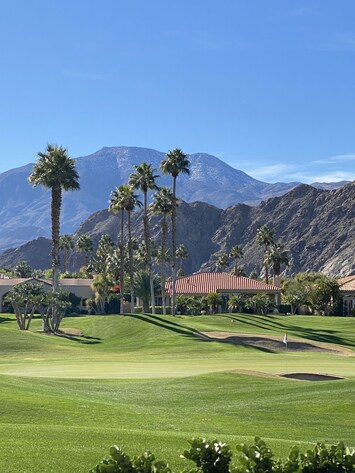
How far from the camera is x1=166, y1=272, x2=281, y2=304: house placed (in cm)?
10888

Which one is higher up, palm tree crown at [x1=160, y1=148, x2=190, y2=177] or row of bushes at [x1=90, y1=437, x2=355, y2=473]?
palm tree crown at [x1=160, y1=148, x2=190, y2=177]

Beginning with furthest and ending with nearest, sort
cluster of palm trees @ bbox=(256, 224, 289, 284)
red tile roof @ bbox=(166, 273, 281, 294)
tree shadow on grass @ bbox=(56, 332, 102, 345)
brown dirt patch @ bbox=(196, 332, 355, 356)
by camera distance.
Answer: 1. cluster of palm trees @ bbox=(256, 224, 289, 284)
2. red tile roof @ bbox=(166, 273, 281, 294)
3. tree shadow on grass @ bbox=(56, 332, 102, 345)
4. brown dirt patch @ bbox=(196, 332, 355, 356)

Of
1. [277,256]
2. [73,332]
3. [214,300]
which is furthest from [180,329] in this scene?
[277,256]

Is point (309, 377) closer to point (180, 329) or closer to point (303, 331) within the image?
point (180, 329)

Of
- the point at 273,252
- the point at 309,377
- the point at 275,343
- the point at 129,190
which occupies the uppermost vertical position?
the point at 129,190

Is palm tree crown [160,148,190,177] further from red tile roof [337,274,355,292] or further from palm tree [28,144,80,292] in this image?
red tile roof [337,274,355,292]

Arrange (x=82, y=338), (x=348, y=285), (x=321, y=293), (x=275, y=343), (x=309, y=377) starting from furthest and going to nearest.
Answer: (x=348, y=285) < (x=321, y=293) < (x=82, y=338) < (x=275, y=343) < (x=309, y=377)

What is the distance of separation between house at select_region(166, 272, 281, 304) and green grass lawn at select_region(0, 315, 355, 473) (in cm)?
5103

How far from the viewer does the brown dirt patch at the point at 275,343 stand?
197 ft

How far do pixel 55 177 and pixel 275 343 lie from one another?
2667cm

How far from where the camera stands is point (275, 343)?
6128 centimetres

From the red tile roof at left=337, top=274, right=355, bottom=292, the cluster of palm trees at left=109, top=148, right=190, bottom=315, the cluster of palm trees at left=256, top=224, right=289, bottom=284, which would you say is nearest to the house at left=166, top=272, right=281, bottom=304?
the red tile roof at left=337, top=274, right=355, bottom=292

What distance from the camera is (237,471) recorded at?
7953 mm

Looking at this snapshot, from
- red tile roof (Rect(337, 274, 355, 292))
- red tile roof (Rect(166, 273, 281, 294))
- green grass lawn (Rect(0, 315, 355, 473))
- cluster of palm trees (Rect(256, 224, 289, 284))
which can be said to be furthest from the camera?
cluster of palm trees (Rect(256, 224, 289, 284))
